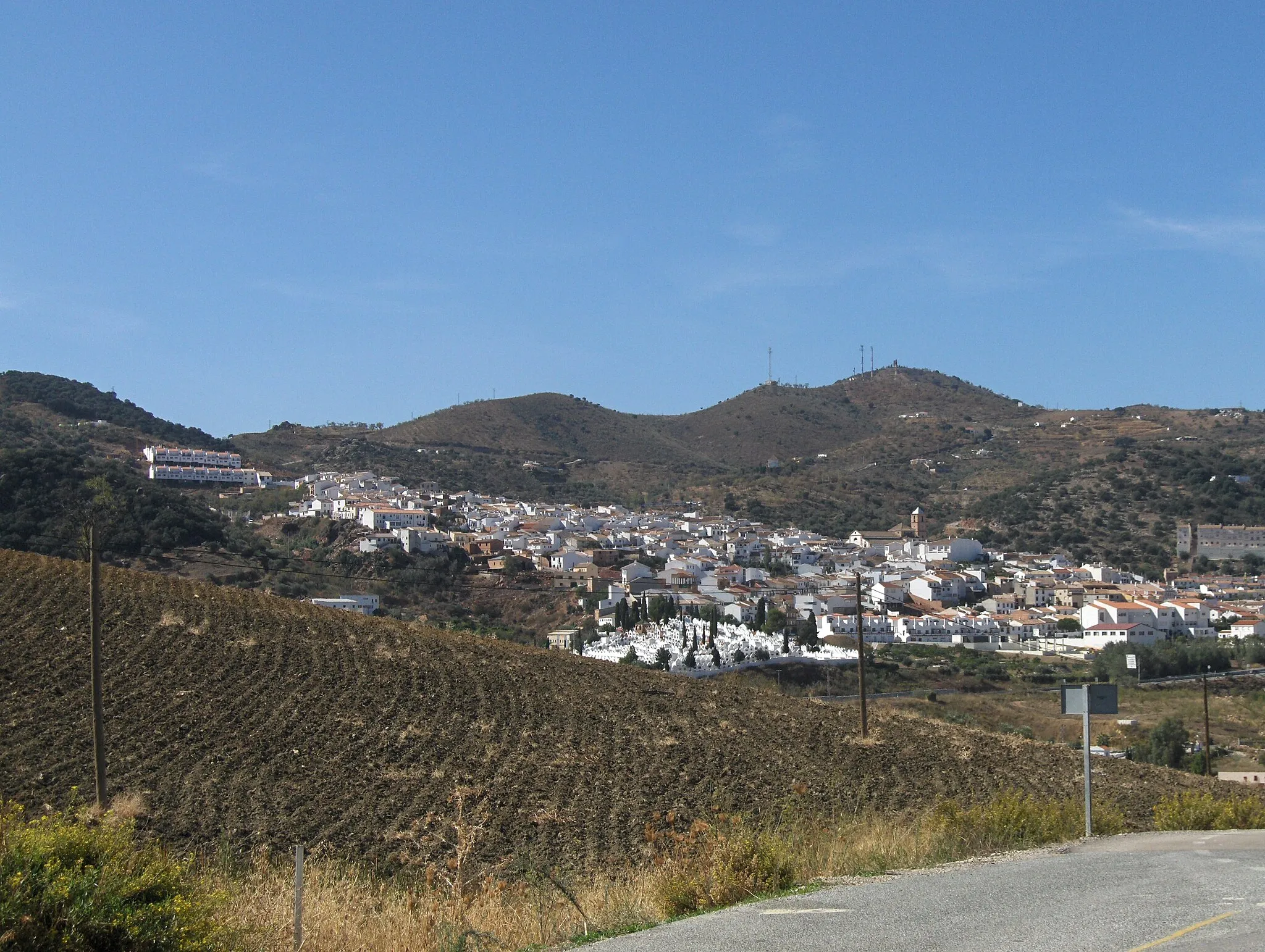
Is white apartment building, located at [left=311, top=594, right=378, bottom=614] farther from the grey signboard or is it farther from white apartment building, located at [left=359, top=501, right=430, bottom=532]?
the grey signboard

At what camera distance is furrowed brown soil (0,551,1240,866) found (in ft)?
47.5

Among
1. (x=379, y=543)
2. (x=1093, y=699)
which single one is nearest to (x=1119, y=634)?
(x=379, y=543)

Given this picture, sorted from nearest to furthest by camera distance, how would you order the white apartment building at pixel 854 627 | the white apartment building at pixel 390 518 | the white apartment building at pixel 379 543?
the white apartment building at pixel 854 627 → the white apartment building at pixel 379 543 → the white apartment building at pixel 390 518

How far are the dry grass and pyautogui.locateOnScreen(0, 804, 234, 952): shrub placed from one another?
62cm

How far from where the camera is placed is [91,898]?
559 centimetres

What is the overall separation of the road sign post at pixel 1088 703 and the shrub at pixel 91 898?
8.08 metres

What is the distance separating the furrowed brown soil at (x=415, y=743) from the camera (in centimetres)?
1447

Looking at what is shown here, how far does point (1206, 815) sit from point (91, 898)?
12.1m

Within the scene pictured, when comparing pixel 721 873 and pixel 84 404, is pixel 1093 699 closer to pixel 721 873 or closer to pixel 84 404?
pixel 721 873

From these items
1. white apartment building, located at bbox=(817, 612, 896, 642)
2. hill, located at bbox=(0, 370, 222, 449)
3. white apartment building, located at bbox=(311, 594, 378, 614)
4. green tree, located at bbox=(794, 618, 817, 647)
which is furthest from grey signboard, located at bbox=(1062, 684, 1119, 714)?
hill, located at bbox=(0, 370, 222, 449)

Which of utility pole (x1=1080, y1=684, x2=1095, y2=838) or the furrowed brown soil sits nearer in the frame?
utility pole (x1=1080, y1=684, x2=1095, y2=838)

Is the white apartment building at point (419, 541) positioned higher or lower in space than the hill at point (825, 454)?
lower

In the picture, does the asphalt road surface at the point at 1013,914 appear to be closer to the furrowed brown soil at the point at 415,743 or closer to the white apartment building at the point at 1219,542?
the furrowed brown soil at the point at 415,743

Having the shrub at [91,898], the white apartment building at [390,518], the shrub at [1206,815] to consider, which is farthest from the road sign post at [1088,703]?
the white apartment building at [390,518]
